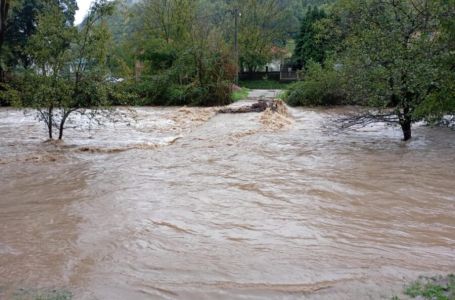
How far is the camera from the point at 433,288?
4.08 m

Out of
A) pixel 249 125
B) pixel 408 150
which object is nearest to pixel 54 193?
pixel 408 150

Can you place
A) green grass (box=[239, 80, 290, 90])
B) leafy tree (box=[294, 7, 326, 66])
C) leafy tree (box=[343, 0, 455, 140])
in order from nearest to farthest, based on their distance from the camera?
leafy tree (box=[343, 0, 455, 140])
leafy tree (box=[294, 7, 326, 66])
green grass (box=[239, 80, 290, 90])

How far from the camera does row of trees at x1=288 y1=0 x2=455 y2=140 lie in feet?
37.9

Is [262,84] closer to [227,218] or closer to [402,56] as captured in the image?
[402,56]

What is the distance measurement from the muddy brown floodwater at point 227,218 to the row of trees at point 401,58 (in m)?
1.22

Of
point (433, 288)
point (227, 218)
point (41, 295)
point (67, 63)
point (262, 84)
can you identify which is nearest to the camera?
point (433, 288)

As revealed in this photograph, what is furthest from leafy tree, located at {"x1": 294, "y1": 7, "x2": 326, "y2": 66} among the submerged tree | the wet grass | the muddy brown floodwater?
the wet grass

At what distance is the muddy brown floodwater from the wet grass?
243 millimetres

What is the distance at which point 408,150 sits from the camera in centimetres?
1245

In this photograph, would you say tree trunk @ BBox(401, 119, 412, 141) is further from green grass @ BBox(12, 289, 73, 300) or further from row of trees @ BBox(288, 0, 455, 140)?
green grass @ BBox(12, 289, 73, 300)

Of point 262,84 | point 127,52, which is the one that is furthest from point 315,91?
point 262,84

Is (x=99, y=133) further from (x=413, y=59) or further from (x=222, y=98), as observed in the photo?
(x=222, y=98)

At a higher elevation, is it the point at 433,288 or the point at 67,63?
the point at 67,63

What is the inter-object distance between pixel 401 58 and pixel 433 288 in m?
9.28
